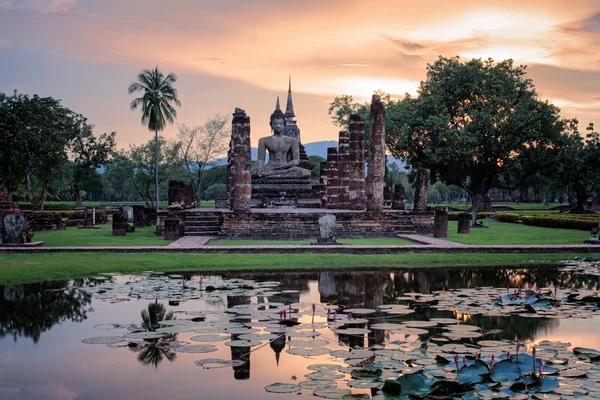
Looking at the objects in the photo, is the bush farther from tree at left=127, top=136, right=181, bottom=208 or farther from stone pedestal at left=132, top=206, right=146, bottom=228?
tree at left=127, top=136, right=181, bottom=208

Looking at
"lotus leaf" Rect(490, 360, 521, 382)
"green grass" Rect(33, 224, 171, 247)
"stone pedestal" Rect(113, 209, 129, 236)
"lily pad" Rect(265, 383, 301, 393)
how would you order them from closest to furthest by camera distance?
1. "lotus leaf" Rect(490, 360, 521, 382)
2. "lily pad" Rect(265, 383, 301, 393)
3. "green grass" Rect(33, 224, 171, 247)
4. "stone pedestal" Rect(113, 209, 129, 236)

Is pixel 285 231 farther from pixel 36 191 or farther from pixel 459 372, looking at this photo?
pixel 36 191

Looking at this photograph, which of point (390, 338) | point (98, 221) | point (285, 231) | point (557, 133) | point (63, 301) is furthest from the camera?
point (557, 133)

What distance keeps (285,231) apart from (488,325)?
13.1 meters

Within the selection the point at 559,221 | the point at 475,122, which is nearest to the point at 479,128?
the point at 475,122

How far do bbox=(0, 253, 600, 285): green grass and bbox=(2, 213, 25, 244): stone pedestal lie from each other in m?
1.74

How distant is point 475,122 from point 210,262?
98.2ft

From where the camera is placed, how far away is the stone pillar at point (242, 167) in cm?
2252

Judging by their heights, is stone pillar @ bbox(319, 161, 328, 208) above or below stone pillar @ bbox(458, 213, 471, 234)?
above

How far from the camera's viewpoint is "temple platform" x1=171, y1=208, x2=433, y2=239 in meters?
21.3

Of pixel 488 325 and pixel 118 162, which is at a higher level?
pixel 118 162

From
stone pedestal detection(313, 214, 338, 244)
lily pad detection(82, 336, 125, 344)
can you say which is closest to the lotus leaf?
lily pad detection(82, 336, 125, 344)

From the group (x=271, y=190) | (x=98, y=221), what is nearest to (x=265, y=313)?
(x=271, y=190)

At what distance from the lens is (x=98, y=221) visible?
34.8 m
